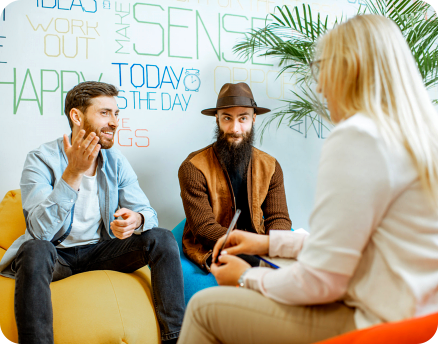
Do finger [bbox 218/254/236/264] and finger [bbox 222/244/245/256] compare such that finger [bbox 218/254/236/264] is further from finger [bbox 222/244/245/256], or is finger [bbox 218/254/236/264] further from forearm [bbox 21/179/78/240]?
forearm [bbox 21/179/78/240]

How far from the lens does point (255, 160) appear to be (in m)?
2.65

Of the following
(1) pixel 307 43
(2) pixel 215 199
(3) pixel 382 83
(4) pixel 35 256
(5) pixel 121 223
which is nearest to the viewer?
(3) pixel 382 83

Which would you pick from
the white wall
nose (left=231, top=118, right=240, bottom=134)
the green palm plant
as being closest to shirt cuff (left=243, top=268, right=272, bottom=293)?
the green palm plant

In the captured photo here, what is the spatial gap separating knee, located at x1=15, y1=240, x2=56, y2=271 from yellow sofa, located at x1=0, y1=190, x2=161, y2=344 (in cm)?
16

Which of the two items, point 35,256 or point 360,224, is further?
point 35,256

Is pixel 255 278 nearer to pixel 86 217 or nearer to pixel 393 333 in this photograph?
pixel 393 333

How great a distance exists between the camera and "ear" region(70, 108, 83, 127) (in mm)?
2262

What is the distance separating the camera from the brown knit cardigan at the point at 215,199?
2307 millimetres

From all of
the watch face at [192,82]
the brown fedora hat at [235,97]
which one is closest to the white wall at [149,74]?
the watch face at [192,82]

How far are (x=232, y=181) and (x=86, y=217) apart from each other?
100 cm

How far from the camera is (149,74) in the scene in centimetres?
287

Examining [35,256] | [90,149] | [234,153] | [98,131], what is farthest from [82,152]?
[234,153]

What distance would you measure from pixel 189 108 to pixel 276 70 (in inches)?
34.9

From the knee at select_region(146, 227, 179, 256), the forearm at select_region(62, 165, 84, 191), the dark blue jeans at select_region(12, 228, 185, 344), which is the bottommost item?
the dark blue jeans at select_region(12, 228, 185, 344)
